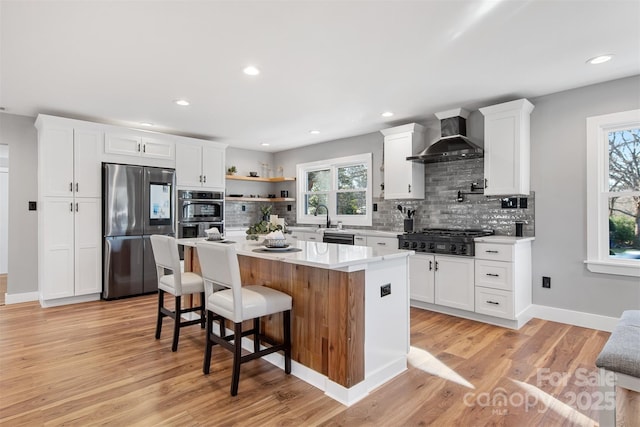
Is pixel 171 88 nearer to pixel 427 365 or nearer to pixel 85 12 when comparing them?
pixel 85 12

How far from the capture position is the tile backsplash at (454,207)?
3.98 m

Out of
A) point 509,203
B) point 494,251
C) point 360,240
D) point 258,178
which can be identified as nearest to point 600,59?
point 509,203

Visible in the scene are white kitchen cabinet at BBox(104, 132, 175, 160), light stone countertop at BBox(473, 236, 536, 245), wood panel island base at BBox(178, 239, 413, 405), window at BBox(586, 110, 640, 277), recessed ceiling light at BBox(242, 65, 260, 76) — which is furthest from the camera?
white kitchen cabinet at BBox(104, 132, 175, 160)

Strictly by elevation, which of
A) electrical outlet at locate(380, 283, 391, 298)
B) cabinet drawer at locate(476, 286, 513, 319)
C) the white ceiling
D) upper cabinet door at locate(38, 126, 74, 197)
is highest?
the white ceiling

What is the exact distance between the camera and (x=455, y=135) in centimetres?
412

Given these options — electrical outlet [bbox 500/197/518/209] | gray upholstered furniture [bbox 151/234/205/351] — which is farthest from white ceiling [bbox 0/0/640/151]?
gray upholstered furniture [bbox 151/234/205/351]

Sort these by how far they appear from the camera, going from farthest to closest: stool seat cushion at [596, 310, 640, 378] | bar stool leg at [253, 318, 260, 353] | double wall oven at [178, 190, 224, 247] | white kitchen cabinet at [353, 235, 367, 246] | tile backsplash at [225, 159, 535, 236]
Answer: double wall oven at [178, 190, 224, 247] → white kitchen cabinet at [353, 235, 367, 246] → tile backsplash at [225, 159, 535, 236] → bar stool leg at [253, 318, 260, 353] → stool seat cushion at [596, 310, 640, 378]

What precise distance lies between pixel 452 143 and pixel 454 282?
1565mm

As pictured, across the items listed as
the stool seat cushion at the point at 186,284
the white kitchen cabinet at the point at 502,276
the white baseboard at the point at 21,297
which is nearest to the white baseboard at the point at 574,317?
the white kitchen cabinet at the point at 502,276

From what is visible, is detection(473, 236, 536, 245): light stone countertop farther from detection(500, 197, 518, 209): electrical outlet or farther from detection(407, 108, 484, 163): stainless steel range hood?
detection(407, 108, 484, 163): stainless steel range hood

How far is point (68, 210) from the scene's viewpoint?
4336 millimetres

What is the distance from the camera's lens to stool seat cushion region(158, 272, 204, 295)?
298cm

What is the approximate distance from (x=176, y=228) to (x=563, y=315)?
496 cm

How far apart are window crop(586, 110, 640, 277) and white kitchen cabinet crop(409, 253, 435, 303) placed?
1504 millimetres
